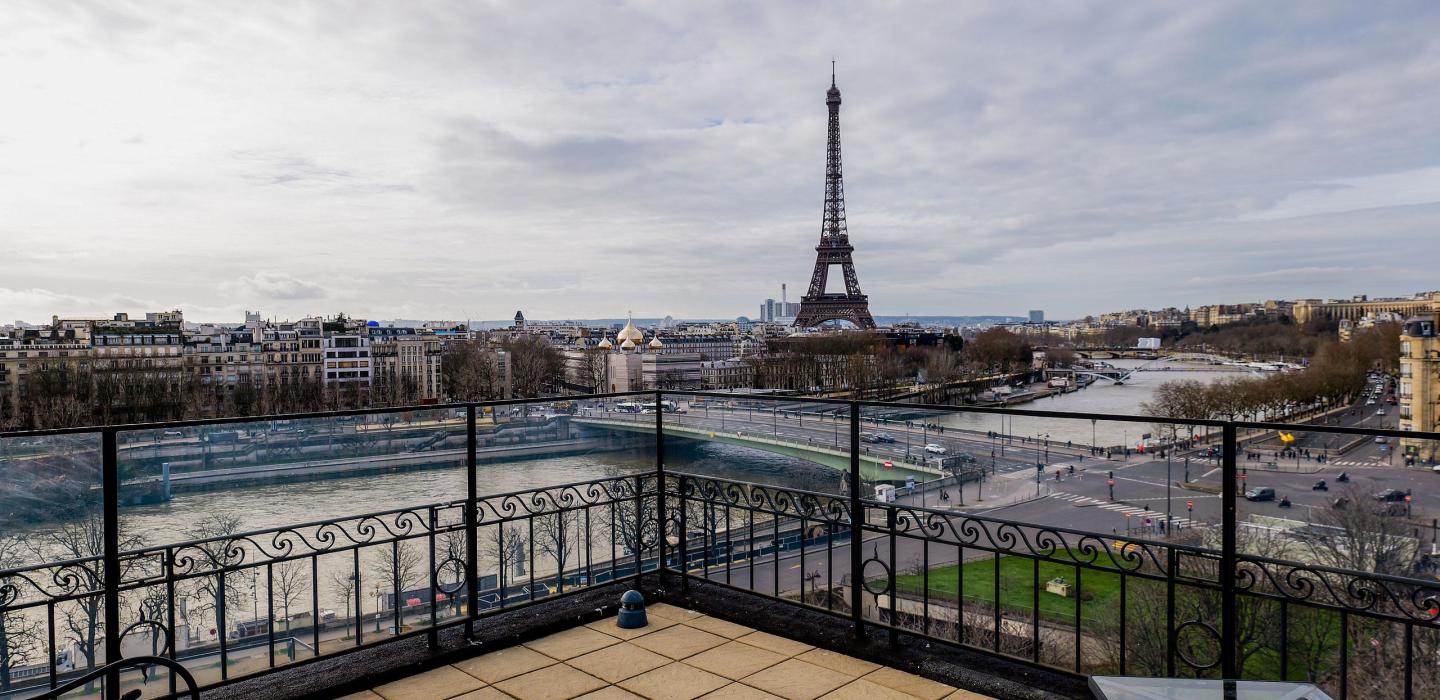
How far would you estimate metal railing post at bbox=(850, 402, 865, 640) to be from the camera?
288cm

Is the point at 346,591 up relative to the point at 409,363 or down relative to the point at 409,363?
down

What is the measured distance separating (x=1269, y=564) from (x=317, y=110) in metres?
16.2

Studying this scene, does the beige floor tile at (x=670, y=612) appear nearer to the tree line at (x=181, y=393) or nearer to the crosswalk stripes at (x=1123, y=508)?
the crosswalk stripes at (x=1123, y=508)

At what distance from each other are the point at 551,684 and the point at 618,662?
280mm

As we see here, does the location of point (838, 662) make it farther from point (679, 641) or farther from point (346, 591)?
point (346, 591)

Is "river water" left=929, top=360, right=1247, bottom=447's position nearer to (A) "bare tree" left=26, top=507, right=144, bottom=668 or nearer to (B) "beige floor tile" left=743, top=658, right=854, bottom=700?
(B) "beige floor tile" left=743, top=658, right=854, bottom=700

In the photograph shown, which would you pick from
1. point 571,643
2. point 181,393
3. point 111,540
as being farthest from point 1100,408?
point 181,393

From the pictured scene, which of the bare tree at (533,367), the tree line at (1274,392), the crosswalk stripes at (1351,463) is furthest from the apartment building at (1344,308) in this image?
the crosswalk stripes at (1351,463)

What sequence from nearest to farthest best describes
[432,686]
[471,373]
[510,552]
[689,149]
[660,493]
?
[432,686], [660,493], [510,552], [689,149], [471,373]

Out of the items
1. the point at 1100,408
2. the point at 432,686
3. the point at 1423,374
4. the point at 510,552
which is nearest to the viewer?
the point at 432,686

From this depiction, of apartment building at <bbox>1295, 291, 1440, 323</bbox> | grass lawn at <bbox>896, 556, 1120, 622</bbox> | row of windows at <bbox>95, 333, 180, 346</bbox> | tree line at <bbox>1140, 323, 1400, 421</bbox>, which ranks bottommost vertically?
grass lawn at <bbox>896, 556, 1120, 622</bbox>

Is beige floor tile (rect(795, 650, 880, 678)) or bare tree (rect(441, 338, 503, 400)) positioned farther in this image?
bare tree (rect(441, 338, 503, 400))

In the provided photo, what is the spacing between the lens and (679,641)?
2959mm

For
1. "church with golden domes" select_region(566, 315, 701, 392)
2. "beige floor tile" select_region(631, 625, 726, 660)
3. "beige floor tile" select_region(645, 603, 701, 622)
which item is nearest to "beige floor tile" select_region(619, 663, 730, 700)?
"beige floor tile" select_region(631, 625, 726, 660)
